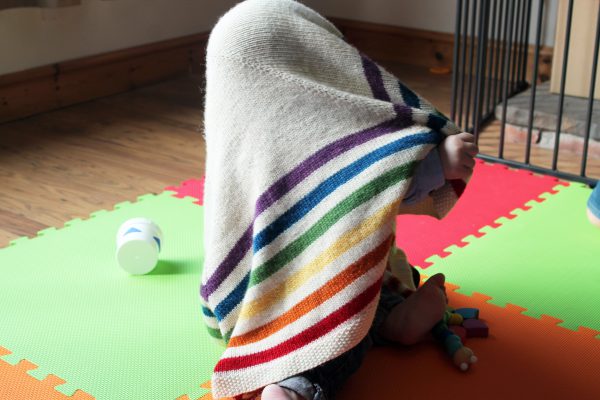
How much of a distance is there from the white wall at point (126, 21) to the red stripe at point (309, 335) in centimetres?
170

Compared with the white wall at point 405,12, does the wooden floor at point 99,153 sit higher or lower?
lower

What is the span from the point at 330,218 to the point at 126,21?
1.98 meters

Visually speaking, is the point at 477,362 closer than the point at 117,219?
Yes

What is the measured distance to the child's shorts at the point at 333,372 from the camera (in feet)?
3.85

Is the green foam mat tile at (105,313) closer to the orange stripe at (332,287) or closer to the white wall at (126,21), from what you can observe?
the orange stripe at (332,287)

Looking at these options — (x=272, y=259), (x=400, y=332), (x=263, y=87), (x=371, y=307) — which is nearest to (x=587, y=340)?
(x=400, y=332)

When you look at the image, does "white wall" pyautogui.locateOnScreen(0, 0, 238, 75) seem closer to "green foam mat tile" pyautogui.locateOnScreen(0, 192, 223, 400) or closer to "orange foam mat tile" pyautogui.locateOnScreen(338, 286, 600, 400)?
"green foam mat tile" pyautogui.locateOnScreen(0, 192, 223, 400)

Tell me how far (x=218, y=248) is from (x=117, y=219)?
0.75m

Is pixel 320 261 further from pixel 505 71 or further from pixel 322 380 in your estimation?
pixel 505 71

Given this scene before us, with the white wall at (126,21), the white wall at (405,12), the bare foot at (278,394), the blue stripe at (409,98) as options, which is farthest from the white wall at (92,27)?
the bare foot at (278,394)

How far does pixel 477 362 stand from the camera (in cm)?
135

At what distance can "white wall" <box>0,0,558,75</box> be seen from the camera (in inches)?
102

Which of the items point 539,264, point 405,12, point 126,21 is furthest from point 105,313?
point 405,12

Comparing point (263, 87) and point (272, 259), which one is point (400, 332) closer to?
point (272, 259)
